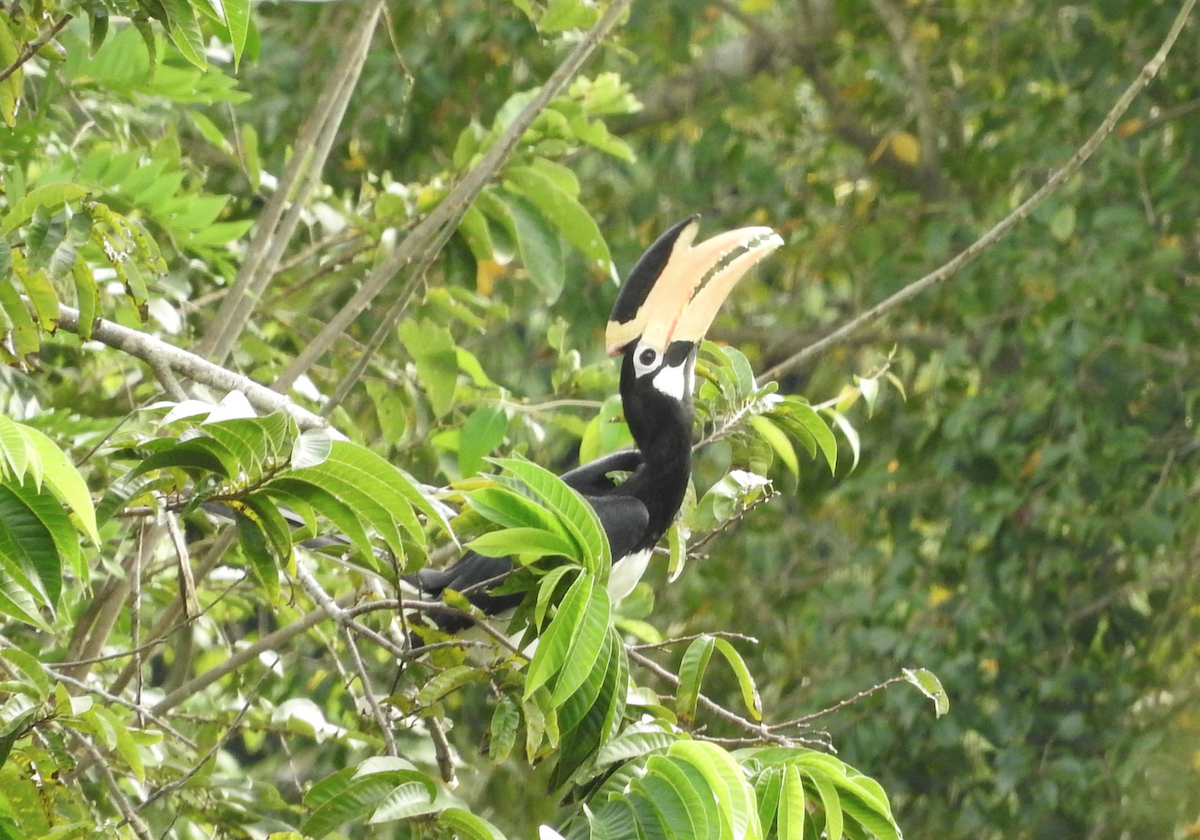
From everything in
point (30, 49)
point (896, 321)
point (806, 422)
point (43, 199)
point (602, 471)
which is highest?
point (30, 49)

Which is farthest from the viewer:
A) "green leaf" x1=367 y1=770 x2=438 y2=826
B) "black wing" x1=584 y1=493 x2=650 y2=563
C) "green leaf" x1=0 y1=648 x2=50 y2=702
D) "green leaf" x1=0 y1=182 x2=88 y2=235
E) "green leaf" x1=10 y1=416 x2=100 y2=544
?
"black wing" x1=584 y1=493 x2=650 y2=563

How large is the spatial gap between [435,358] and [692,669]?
0.66 metres

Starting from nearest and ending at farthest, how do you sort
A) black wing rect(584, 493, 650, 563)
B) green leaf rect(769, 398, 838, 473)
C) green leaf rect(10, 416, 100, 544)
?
green leaf rect(10, 416, 100, 544), green leaf rect(769, 398, 838, 473), black wing rect(584, 493, 650, 563)

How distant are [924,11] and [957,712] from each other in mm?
1661

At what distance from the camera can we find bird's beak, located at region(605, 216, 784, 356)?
1639mm

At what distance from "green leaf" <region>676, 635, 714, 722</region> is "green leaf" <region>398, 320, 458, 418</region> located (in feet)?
2.06

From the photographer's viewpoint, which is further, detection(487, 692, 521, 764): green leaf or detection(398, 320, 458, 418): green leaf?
detection(398, 320, 458, 418): green leaf

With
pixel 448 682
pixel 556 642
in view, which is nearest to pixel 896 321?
pixel 448 682

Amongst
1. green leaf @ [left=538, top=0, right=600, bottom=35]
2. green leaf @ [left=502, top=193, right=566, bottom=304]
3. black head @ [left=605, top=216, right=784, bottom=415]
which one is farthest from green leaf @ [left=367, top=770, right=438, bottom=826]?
green leaf @ [left=538, top=0, right=600, bottom=35]

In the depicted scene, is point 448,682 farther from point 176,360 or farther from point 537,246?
point 537,246

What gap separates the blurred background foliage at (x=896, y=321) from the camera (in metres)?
2.49

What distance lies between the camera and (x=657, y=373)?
5.44 ft

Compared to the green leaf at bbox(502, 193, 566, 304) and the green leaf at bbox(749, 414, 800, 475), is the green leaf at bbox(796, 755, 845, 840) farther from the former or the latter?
the green leaf at bbox(502, 193, 566, 304)

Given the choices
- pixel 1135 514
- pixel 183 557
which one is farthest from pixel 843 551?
pixel 183 557
